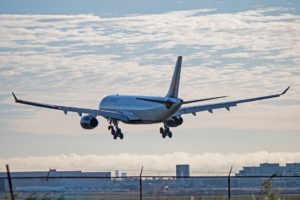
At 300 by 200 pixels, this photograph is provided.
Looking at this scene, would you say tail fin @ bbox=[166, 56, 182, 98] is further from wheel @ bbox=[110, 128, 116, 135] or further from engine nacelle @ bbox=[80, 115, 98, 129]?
engine nacelle @ bbox=[80, 115, 98, 129]

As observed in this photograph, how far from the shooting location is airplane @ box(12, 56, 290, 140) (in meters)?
113

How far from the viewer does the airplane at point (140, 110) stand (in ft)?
370

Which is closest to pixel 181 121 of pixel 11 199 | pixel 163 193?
pixel 163 193

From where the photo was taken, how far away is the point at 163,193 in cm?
7588

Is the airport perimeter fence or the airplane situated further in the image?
the airplane

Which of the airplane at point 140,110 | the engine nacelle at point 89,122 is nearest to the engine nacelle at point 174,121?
the airplane at point 140,110

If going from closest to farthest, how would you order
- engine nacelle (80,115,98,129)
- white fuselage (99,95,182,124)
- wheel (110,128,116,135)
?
white fuselage (99,95,182,124) < engine nacelle (80,115,98,129) < wheel (110,128,116,135)

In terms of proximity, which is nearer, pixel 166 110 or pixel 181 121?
pixel 166 110

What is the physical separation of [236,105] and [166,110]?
1241 cm

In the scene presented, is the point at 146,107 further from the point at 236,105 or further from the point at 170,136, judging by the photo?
the point at 236,105

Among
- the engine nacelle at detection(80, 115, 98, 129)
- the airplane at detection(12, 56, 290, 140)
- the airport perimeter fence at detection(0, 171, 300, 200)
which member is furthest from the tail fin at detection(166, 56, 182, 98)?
the airport perimeter fence at detection(0, 171, 300, 200)

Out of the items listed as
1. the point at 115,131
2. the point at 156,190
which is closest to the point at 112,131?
the point at 115,131

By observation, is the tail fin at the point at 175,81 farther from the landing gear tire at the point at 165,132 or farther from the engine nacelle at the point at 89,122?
the engine nacelle at the point at 89,122

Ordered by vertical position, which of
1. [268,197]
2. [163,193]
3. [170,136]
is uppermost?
[170,136]
